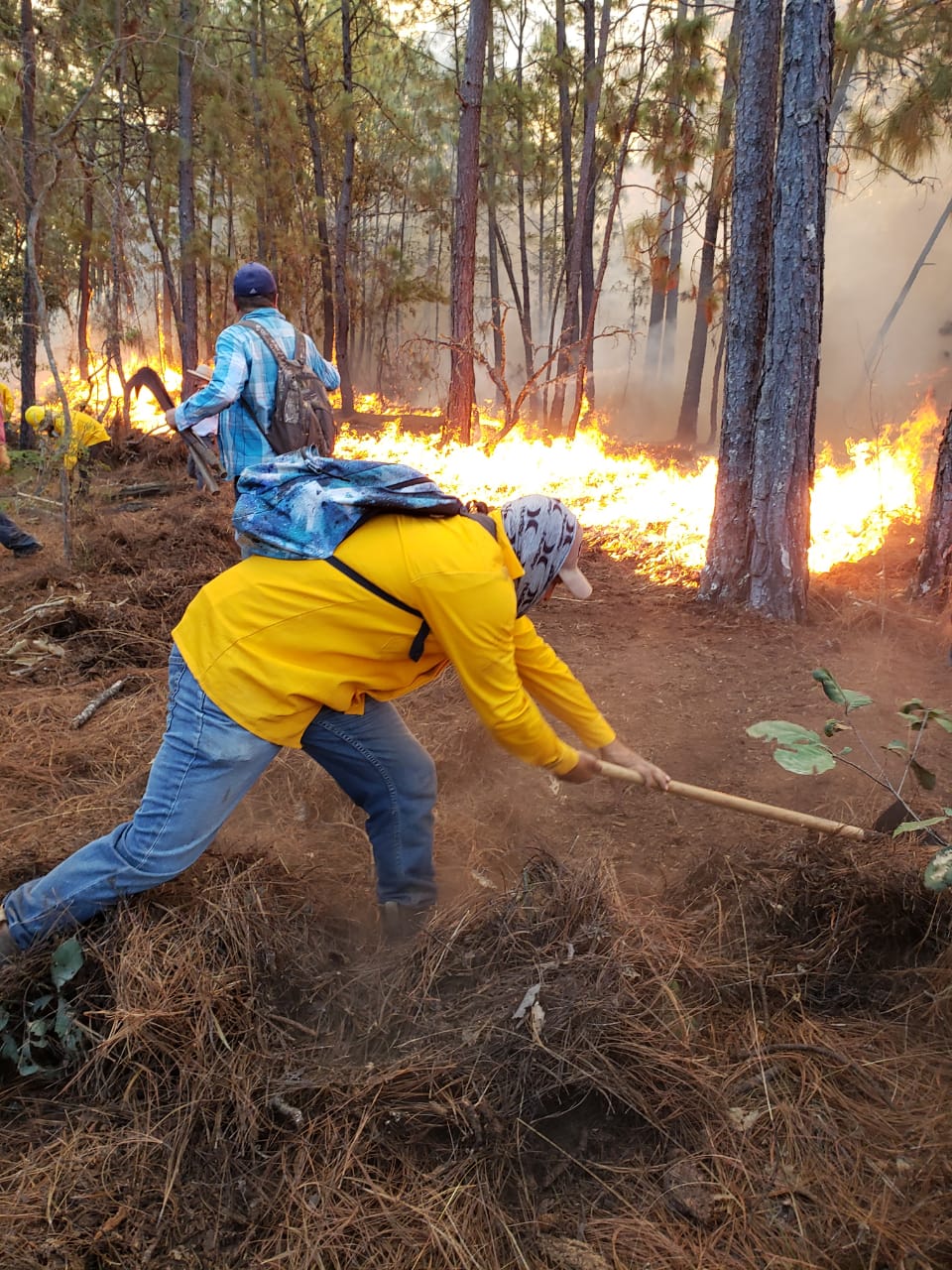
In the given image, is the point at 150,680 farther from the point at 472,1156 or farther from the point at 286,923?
the point at 472,1156

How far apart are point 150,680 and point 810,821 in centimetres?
353

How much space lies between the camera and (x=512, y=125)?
62.9 feet

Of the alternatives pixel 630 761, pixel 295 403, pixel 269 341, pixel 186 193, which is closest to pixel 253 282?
pixel 269 341

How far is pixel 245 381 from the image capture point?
Answer: 430cm

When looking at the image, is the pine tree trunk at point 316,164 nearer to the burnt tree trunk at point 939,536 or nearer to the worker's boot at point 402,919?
the burnt tree trunk at point 939,536

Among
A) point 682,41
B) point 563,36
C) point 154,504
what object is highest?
point 563,36

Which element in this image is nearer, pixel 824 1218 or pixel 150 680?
pixel 824 1218

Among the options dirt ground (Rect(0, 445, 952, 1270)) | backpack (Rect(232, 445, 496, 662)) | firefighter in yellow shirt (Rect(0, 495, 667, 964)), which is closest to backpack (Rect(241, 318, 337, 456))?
dirt ground (Rect(0, 445, 952, 1270))

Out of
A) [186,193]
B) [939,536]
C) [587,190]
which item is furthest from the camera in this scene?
[587,190]

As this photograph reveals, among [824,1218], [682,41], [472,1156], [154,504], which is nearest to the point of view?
[824,1218]

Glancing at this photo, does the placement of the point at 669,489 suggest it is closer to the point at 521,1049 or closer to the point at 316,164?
the point at 521,1049

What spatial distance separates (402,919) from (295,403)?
115 inches

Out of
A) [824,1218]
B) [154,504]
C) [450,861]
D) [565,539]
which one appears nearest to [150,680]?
[450,861]

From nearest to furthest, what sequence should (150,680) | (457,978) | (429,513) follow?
1. (429,513)
2. (457,978)
3. (150,680)
